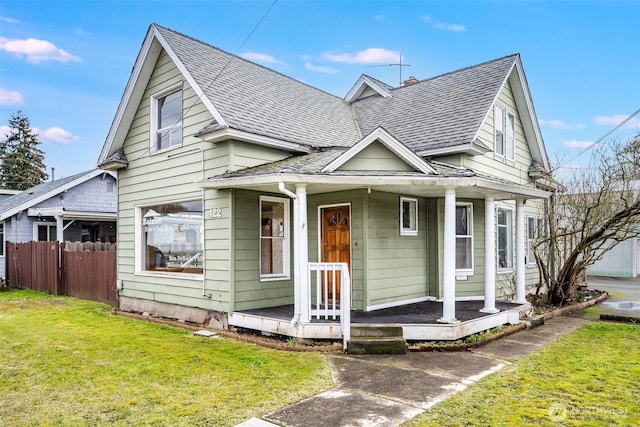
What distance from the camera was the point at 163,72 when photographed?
10.2m

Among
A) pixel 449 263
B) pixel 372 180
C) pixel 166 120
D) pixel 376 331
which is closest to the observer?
pixel 376 331

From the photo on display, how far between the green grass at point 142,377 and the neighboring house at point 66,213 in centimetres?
1016

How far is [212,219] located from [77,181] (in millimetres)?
13812

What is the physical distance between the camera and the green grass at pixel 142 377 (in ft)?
14.6

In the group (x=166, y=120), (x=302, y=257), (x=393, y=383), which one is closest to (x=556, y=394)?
(x=393, y=383)

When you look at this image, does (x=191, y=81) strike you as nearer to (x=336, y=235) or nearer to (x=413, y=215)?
(x=336, y=235)

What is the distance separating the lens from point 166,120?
10367mm

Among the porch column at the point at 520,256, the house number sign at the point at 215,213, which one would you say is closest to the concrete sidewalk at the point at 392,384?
the porch column at the point at 520,256

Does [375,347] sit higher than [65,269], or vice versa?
[65,269]

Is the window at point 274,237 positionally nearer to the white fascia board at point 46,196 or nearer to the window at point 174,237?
the window at point 174,237

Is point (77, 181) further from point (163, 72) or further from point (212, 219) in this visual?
point (212, 219)

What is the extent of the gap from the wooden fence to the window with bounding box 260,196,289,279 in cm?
538

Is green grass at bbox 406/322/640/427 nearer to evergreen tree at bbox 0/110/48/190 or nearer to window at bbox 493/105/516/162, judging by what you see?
window at bbox 493/105/516/162

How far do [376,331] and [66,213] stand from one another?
1472 centimetres
